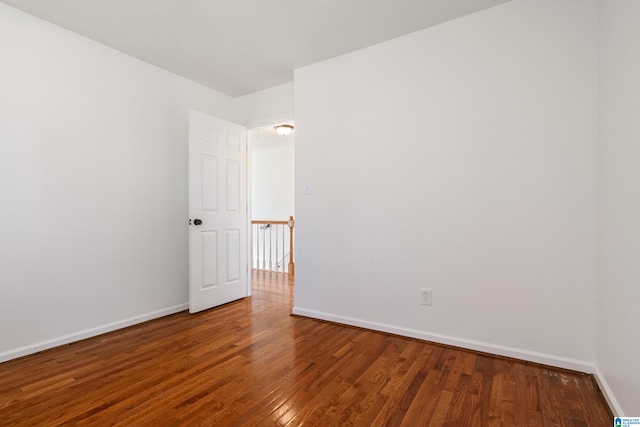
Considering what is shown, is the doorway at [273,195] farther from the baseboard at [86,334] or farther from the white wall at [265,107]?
the baseboard at [86,334]

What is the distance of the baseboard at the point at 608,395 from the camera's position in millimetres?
1459

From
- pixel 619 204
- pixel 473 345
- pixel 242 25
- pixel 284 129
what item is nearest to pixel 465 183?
pixel 619 204

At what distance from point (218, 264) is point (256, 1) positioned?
2.44 m

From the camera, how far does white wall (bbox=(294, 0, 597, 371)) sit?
1.94 metres

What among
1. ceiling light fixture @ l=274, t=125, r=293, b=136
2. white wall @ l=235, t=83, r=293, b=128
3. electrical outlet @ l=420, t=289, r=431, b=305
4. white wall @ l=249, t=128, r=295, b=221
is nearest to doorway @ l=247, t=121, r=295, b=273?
white wall @ l=249, t=128, r=295, b=221

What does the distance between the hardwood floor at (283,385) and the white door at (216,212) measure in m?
0.76

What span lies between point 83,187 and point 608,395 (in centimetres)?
369

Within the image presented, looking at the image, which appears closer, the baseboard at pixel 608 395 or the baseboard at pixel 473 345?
the baseboard at pixel 608 395

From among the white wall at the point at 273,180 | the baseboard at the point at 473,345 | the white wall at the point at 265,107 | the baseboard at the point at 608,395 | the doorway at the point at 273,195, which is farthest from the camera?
the white wall at the point at 273,180

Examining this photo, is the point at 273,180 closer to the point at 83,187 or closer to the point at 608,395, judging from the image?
the point at 83,187

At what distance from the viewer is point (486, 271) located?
7.17 ft

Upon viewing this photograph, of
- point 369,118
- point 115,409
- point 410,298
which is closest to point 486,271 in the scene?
point 410,298

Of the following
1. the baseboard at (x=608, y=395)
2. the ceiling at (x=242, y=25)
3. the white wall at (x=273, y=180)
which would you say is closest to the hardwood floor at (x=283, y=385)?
the baseboard at (x=608, y=395)

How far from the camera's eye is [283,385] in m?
1.77
